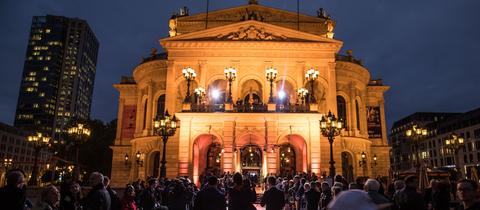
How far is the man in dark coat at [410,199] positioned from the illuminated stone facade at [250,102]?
76.3ft

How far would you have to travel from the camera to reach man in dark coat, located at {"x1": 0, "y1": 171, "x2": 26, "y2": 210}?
5805mm

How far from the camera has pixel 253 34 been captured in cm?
3694

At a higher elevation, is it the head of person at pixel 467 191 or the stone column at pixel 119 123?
the stone column at pixel 119 123

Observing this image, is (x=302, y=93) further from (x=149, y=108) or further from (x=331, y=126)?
(x=149, y=108)

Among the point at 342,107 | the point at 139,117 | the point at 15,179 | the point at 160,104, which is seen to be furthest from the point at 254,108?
the point at 15,179

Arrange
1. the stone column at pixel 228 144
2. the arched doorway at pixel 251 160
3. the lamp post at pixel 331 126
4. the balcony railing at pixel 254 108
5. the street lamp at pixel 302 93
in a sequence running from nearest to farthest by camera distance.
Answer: the lamp post at pixel 331 126, the stone column at pixel 228 144, the balcony railing at pixel 254 108, the street lamp at pixel 302 93, the arched doorway at pixel 251 160

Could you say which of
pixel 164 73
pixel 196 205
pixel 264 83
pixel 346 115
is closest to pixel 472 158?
pixel 346 115

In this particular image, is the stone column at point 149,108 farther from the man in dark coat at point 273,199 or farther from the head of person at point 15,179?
the head of person at point 15,179

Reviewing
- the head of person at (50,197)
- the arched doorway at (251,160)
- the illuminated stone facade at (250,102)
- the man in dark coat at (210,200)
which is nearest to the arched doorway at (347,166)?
the illuminated stone facade at (250,102)

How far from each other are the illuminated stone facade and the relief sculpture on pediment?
0.33 feet

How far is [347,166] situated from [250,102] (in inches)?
583

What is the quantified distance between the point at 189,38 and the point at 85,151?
1142 inches

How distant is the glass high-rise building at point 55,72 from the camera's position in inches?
5354

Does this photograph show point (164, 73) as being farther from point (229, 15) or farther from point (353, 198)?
point (353, 198)
